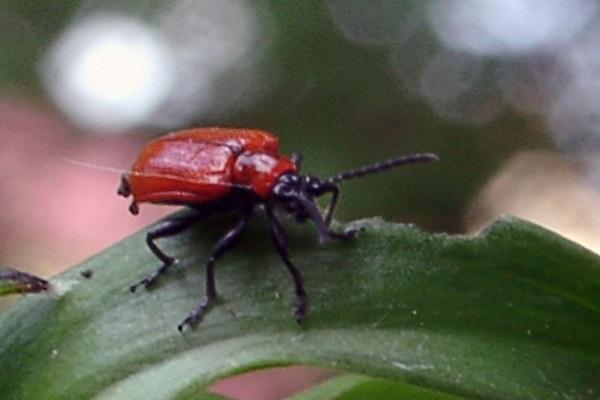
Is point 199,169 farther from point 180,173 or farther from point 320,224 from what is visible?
point 320,224

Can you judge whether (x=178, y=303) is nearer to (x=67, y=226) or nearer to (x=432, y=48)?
(x=67, y=226)

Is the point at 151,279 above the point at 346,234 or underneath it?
underneath

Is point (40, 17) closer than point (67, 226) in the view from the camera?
No

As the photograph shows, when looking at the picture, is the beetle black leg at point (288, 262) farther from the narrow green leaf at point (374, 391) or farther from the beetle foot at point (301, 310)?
the narrow green leaf at point (374, 391)

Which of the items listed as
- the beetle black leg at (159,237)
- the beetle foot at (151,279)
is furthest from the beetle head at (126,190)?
the beetle foot at (151,279)

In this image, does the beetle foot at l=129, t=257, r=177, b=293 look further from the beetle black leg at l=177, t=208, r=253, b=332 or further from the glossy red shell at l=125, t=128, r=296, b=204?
the glossy red shell at l=125, t=128, r=296, b=204

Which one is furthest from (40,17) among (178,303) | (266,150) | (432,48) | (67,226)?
(178,303)

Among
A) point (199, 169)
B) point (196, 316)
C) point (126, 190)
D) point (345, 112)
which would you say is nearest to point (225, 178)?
point (199, 169)
